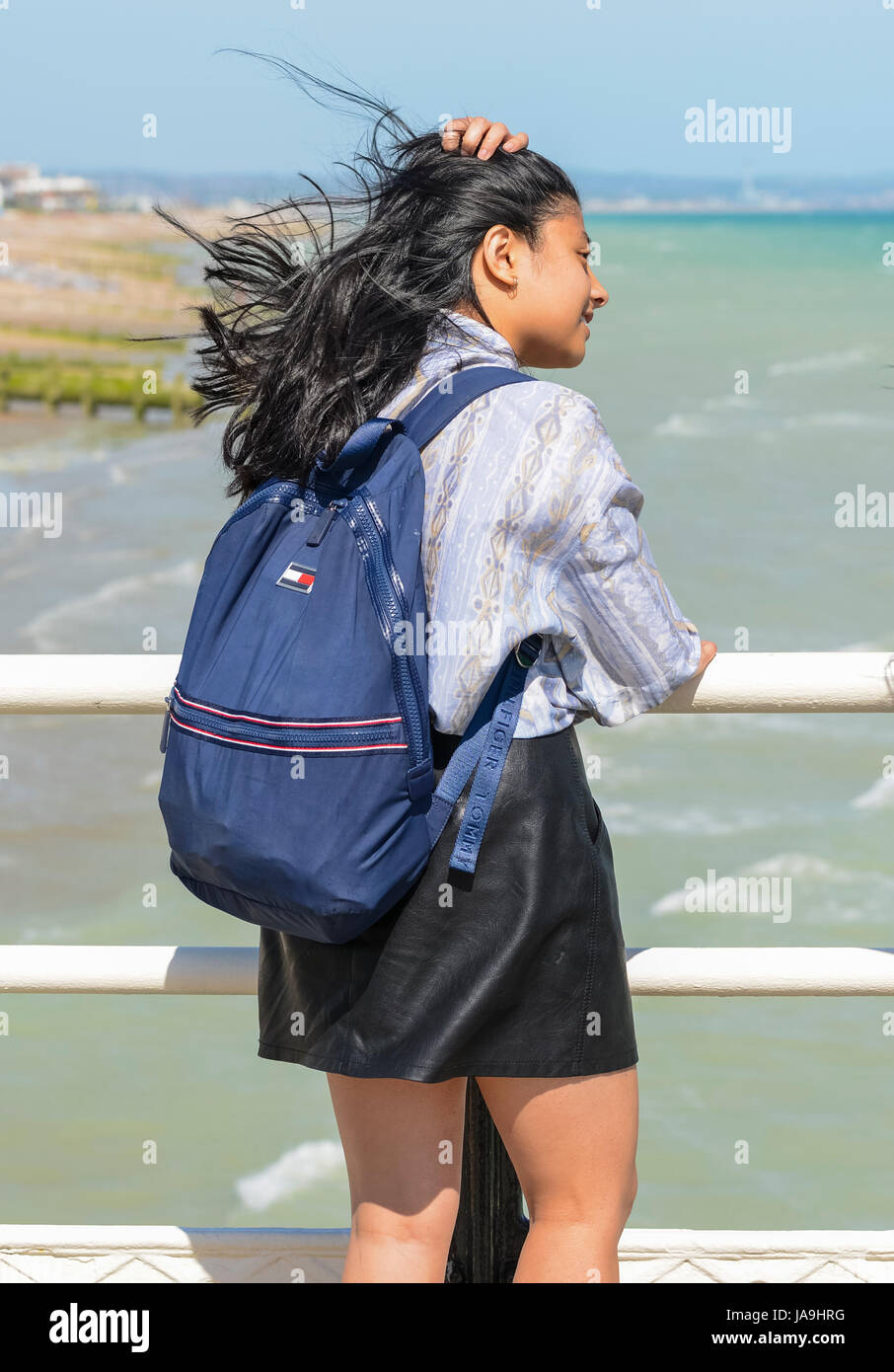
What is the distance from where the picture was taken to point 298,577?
138 centimetres

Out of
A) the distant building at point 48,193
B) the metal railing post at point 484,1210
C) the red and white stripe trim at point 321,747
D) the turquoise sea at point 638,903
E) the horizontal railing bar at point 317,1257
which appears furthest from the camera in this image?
the distant building at point 48,193

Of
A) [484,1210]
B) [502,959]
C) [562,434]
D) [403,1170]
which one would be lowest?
[484,1210]

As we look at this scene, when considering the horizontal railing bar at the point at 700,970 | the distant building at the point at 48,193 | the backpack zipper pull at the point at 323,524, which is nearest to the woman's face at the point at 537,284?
the backpack zipper pull at the point at 323,524

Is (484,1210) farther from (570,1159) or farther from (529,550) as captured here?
(529,550)

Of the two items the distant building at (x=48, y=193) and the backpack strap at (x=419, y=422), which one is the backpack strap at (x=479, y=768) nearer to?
the backpack strap at (x=419, y=422)

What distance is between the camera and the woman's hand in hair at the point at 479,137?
5.14ft

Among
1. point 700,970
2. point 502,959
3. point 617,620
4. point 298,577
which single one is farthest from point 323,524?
point 700,970

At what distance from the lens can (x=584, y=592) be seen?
1.44 m

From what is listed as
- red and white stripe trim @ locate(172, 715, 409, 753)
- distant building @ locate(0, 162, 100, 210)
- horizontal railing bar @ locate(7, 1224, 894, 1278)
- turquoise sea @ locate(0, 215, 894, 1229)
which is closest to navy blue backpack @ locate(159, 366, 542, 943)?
red and white stripe trim @ locate(172, 715, 409, 753)

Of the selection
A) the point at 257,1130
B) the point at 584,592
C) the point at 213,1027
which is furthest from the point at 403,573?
the point at 213,1027

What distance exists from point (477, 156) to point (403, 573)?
1.62ft

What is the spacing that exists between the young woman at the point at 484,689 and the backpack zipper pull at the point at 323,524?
71 millimetres

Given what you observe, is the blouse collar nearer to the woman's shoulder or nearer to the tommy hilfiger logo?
the woman's shoulder

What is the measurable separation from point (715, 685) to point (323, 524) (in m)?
0.52
